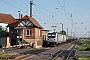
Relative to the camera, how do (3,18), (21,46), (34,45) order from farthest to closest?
(3,18), (34,45), (21,46)

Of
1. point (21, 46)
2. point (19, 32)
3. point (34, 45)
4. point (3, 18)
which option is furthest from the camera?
point (3, 18)

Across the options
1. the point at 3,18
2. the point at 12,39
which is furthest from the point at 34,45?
the point at 3,18

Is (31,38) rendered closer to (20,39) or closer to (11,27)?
(20,39)

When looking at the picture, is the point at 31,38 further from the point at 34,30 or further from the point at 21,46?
the point at 21,46

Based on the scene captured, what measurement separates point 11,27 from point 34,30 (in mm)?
5573

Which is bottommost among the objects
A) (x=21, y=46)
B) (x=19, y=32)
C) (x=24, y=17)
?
(x=21, y=46)

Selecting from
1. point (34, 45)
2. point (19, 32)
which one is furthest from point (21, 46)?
point (19, 32)

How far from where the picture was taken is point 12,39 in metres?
47.8

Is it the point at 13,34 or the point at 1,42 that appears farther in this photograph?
the point at 13,34

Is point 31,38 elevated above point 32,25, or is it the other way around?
point 32,25

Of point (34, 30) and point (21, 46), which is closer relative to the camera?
point (21, 46)

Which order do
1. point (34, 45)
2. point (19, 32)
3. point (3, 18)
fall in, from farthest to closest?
point (3, 18) → point (19, 32) → point (34, 45)

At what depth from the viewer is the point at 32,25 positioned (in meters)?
47.0

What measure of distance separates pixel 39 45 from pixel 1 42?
29.8 ft
